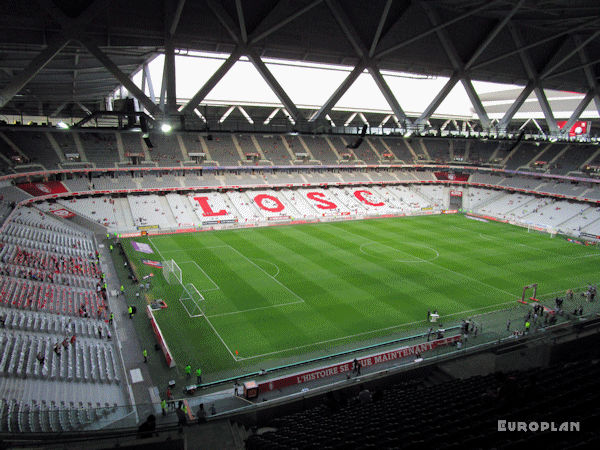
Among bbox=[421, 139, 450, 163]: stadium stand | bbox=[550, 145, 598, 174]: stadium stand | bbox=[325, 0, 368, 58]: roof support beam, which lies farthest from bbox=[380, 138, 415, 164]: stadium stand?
bbox=[325, 0, 368, 58]: roof support beam

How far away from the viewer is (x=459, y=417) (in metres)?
8.39

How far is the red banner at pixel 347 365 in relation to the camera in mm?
17516

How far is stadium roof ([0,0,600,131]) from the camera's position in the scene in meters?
14.8

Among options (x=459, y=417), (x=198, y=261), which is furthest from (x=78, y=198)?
(x=459, y=417)

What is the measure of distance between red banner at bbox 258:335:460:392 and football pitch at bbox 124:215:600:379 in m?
1.54

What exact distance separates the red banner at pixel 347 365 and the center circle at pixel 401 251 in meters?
14.5

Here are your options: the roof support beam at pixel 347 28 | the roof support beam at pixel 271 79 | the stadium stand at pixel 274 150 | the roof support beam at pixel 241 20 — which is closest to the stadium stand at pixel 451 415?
the roof support beam at pixel 271 79

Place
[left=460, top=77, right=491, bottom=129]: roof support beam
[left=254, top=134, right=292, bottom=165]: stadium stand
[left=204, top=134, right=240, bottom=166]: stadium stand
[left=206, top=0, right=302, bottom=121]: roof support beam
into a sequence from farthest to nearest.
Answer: [left=254, top=134, right=292, bottom=165]: stadium stand, [left=204, top=134, right=240, bottom=166]: stadium stand, [left=460, top=77, right=491, bottom=129]: roof support beam, [left=206, top=0, right=302, bottom=121]: roof support beam

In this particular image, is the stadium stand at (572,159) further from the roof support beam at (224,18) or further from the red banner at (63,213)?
the red banner at (63,213)

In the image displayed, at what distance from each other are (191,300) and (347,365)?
11.2 metres

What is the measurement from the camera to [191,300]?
2553 centimetres

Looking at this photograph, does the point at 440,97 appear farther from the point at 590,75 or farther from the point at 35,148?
the point at 35,148

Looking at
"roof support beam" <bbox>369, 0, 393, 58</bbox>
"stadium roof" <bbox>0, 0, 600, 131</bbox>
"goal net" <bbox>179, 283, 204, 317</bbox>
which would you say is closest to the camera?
"stadium roof" <bbox>0, 0, 600, 131</bbox>

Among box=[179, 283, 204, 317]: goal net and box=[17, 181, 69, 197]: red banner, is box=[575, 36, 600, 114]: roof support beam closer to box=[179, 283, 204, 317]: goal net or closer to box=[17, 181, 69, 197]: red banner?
box=[179, 283, 204, 317]: goal net
